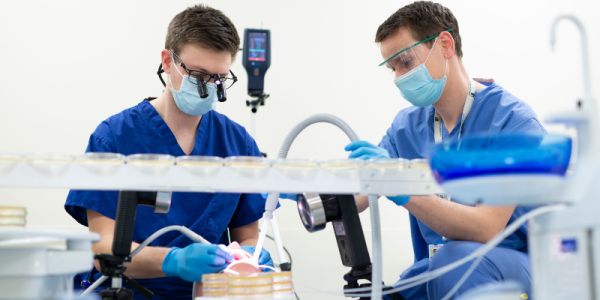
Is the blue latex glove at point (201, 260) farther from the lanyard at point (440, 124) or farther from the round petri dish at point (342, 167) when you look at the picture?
the lanyard at point (440, 124)

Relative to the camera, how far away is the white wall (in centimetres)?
268

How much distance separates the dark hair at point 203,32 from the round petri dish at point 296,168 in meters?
0.90

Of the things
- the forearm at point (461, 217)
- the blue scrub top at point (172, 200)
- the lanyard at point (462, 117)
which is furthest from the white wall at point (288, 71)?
the forearm at point (461, 217)

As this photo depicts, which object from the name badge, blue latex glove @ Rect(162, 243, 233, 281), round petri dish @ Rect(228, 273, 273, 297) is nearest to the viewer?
Answer: round petri dish @ Rect(228, 273, 273, 297)

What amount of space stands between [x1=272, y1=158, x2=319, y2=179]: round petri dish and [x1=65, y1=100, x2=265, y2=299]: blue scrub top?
88 cm

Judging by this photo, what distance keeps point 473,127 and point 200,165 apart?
3.46 ft

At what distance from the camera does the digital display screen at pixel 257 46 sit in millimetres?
1493

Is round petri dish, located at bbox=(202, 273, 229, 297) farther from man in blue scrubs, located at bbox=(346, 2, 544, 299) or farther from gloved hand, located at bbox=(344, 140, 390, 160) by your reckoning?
man in blue scrubs, located at bbox=(346, 2, 544, 299)

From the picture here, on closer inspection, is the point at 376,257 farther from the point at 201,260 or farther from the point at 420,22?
the point at 420,22

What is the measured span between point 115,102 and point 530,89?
5.99 feet

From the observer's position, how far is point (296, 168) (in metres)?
1.17

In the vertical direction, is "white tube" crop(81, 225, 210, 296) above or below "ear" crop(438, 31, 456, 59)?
below

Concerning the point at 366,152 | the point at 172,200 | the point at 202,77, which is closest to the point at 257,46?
the point at 366,152

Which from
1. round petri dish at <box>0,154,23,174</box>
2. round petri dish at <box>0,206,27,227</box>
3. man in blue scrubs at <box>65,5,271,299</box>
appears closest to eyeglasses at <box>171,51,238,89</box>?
man in blue scrubs at <box>65,5,271,299</box>
